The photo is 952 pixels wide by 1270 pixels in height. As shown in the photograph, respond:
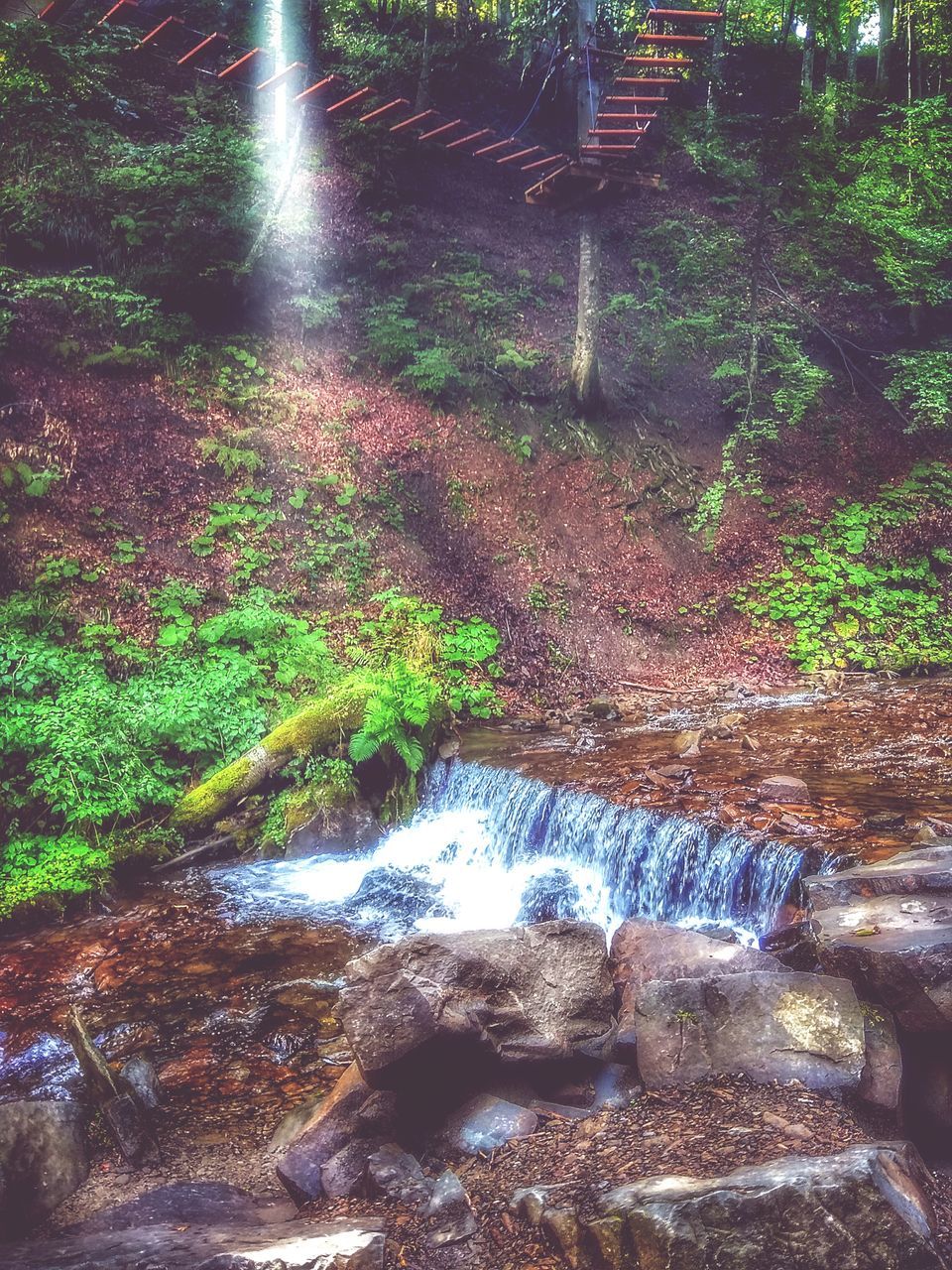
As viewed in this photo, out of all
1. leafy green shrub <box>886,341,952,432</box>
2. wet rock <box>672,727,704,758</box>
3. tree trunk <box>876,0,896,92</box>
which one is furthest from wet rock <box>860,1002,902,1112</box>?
tree trunk <box>876,0,896,92</box>

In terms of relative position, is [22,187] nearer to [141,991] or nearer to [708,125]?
[141,991]

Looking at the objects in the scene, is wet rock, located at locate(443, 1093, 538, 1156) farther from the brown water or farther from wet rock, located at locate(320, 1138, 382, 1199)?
the brown water

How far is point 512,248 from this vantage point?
1847cm

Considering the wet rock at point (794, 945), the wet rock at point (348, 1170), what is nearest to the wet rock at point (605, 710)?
the wet rock at point (794, 945)

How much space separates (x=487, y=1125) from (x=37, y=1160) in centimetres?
205

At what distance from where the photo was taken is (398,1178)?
3.10 metres

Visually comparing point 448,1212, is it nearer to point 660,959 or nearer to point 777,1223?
point 777,1223

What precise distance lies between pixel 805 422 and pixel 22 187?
15918 mm

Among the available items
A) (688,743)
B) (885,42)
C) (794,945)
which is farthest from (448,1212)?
(885,42)

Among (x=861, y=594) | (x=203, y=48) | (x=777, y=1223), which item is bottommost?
(x=777, y=1223)

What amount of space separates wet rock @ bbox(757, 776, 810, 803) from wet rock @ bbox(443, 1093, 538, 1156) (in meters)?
3.73

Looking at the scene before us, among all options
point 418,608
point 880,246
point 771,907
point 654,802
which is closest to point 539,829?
point 654,802

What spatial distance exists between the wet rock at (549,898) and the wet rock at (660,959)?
1.83 m

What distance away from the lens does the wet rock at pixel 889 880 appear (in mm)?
3951
